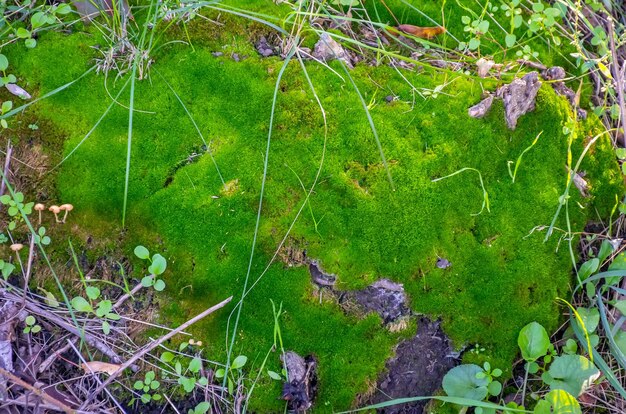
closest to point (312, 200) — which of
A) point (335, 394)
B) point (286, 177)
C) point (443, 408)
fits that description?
point (286, 177)

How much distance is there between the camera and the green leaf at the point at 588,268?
260 cm

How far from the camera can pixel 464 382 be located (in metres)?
2.39

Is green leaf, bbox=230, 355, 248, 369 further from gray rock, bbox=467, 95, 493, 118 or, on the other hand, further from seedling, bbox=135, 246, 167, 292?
gray rock, bbox=467, 95, 493, 118

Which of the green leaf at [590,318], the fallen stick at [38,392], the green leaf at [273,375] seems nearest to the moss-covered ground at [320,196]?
the green leaf at [273,375]

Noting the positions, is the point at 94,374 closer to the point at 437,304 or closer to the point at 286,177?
the point at 286,177

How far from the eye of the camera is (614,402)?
8.15ft

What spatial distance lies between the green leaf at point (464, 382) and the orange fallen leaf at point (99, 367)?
5.23 ft

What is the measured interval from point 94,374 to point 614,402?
258 cm

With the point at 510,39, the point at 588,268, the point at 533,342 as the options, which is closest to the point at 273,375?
the point at 533,342

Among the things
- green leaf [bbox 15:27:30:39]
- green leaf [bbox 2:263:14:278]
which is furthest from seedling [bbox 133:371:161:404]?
green leaf [bbox 15:27:30:39]

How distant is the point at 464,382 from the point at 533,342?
0.40 meters

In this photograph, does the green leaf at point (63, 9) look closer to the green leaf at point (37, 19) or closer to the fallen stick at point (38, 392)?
the green leaf at point (37, 19)

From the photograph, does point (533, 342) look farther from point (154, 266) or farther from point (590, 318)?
point (154, 266)

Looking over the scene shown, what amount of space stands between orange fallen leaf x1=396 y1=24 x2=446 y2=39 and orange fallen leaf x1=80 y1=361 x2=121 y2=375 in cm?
250
